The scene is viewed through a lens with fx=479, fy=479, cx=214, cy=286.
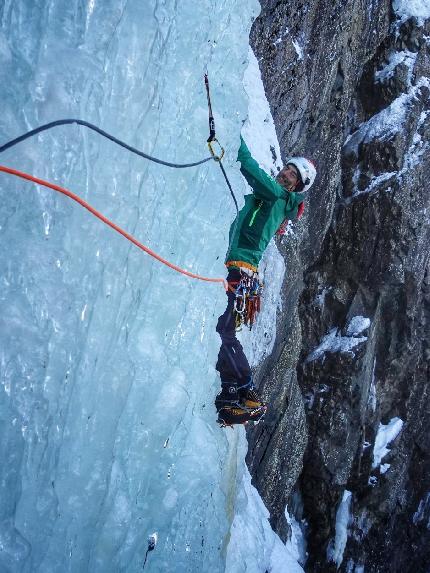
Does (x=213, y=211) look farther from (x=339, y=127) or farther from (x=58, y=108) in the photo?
(x=339, y=127)

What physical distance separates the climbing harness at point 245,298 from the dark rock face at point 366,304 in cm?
473

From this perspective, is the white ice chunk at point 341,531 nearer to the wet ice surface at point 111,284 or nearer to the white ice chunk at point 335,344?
the white ice chunk at point 335,344

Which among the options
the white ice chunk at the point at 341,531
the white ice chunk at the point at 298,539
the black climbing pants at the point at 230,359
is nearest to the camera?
the black climbing pants at the point at 230,359

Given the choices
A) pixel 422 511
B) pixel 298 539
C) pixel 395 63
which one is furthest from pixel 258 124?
pixel 422 511

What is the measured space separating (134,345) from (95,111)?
105cm

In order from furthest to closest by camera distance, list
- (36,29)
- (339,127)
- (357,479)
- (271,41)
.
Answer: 1. (357,479)
2. (339,127)
3. (271,41)
4. (36,29)

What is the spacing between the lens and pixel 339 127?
8.48m

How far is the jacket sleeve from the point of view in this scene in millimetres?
3135

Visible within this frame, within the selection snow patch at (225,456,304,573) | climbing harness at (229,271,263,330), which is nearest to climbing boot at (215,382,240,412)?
climbing harness at (229,271,263,330)

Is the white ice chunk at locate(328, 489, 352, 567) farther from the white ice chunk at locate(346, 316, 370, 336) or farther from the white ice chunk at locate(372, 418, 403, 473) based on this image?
the white ice chunk at locate(346, 316, 370, 336)

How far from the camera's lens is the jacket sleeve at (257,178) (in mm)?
3135

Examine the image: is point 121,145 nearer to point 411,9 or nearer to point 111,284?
point 111,284

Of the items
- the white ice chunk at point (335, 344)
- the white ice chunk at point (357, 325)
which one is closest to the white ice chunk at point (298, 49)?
the white ice chunk at point (357, 325)

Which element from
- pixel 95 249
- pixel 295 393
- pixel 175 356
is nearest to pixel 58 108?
pixel 95 249
